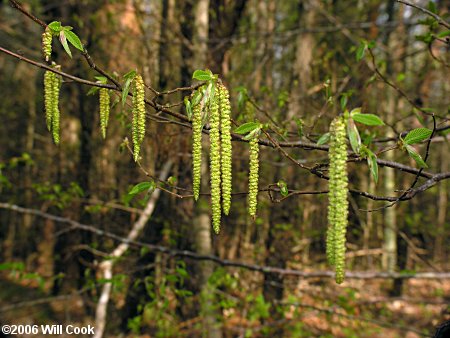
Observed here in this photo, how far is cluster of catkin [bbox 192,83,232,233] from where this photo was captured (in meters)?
1.35

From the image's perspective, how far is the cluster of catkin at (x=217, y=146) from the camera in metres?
1.35

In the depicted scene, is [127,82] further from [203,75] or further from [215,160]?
[215,160]

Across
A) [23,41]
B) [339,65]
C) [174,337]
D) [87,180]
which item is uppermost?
[23,41]

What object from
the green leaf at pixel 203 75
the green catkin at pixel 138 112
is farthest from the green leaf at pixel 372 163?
the green catkin at pixel 138 112

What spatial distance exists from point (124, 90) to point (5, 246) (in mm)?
12977

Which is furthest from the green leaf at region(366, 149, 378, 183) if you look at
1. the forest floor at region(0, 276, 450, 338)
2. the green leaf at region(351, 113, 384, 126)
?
the forest floor at region(0, 276, 450, 338)

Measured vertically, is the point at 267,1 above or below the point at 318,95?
above

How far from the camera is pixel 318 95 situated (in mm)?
5965

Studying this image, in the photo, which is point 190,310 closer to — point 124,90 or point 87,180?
point 87,180

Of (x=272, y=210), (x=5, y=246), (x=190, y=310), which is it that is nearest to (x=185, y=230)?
(x=190, y=310)

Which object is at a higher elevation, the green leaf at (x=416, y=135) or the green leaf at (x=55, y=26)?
the green leaf at (x=55, y=26)

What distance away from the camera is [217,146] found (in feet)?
4.42

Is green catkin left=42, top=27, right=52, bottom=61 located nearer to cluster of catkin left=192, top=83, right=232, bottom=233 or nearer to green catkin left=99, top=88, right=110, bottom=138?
green catkin left=99, top=88, right=110, bottom=138

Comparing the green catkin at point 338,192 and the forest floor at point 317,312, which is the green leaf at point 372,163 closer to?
the green catkin at point 338,192
